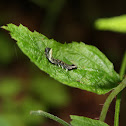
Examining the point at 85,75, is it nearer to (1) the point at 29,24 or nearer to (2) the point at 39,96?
(2) the point at 39,96

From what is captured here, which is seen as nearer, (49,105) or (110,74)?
(110,74)

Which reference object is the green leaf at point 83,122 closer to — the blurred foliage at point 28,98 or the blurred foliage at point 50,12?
the blurred foliage at point 28,98

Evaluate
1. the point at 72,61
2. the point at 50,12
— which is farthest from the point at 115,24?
the point at 50,12

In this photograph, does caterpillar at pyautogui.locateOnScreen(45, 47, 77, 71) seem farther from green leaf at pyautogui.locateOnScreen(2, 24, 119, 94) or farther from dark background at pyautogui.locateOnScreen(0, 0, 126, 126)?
dark background at pyautogui.locateOnScreen(0, 0, 126, 126)

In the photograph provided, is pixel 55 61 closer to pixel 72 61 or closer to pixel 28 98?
pixel 72 61

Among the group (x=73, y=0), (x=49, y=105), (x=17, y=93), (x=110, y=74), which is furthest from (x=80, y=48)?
(x=73, y=0)
